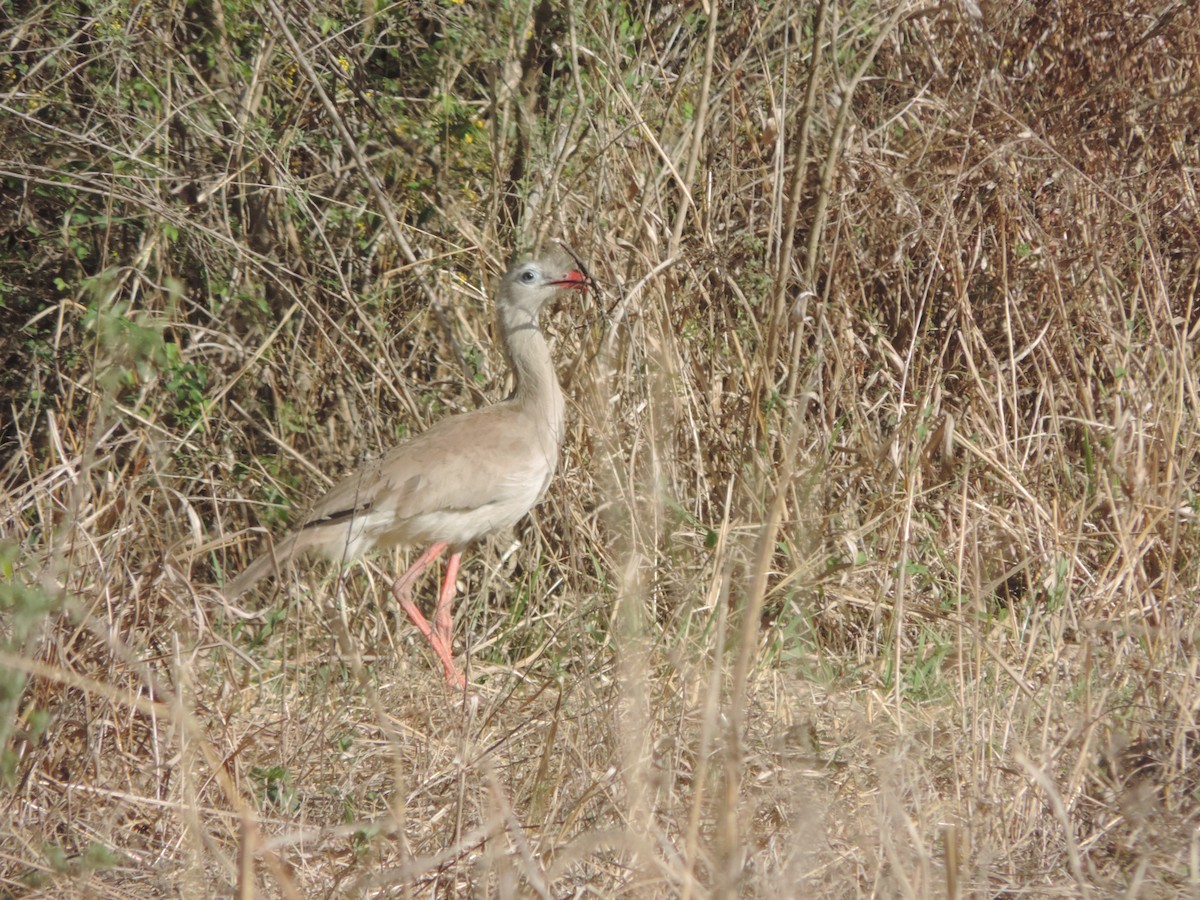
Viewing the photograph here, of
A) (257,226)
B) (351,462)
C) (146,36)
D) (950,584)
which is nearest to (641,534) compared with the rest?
(950,584)

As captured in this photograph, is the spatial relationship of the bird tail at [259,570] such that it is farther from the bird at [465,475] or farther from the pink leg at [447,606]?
the pink leg at [447,606]

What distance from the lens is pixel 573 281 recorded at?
14.8 feet

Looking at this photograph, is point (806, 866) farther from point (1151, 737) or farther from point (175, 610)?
point (175, 610)

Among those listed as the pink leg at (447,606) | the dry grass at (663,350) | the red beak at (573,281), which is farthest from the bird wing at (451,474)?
the red beak at (573,281)

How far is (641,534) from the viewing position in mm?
4055

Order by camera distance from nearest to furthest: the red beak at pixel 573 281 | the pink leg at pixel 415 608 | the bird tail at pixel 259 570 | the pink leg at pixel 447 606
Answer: the bird tail at pixel 259 570 → the pink leg at pixel 415 608 → the red beak at pixel 573 281 → the pink leg at pixel 447 606

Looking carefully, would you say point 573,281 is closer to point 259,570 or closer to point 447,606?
point 447,606

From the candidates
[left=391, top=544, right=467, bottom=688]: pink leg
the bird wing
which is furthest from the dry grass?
the bird wing

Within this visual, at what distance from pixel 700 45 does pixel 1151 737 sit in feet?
8.85

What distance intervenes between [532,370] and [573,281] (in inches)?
14.5

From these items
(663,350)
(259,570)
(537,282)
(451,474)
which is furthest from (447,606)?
(663,350)

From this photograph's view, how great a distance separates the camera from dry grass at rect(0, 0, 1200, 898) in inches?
132

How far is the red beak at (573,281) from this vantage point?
4496 millimetres

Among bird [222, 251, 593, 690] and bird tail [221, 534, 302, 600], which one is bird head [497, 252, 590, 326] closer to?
bird [222, 251, 593, 690]
